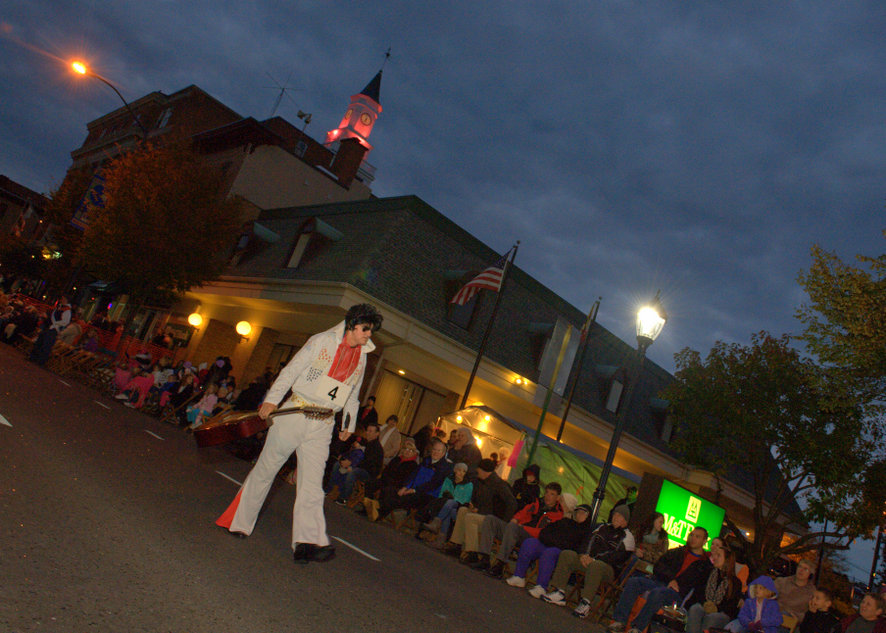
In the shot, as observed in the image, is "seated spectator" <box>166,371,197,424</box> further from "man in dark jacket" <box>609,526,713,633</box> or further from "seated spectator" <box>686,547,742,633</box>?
"seated spectator" <box>686,547,742,633</box>

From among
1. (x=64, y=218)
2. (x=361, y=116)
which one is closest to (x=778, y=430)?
(x=64, y=218)

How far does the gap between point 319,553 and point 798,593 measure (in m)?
6.50

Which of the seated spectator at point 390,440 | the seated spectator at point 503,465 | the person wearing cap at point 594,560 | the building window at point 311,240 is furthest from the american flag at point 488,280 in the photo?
the person wearing cap at point 594,560

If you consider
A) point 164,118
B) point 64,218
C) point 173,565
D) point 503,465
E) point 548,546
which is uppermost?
point 164,118

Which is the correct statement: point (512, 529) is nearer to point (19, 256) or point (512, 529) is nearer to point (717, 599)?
point (717, 599)

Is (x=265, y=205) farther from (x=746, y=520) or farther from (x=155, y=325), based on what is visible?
(x=746, y=520)

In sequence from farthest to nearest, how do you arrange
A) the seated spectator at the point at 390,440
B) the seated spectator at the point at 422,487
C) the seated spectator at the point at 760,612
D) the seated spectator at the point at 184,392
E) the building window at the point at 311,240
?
the building window at the point at 311,240 < the seated spectator at the point at 184,392 < the seated spectator at the point at 390,440 < the seated spectator at the point at 422,487 < the seated spectator at the point at 760,612

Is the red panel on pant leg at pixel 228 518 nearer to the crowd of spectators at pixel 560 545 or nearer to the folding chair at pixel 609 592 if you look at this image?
the crowd of spectators at pixel 560 545

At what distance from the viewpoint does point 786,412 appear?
20.6 m

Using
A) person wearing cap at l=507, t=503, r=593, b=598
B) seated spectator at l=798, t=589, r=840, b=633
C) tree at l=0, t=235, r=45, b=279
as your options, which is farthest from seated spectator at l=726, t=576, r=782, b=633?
tree at l=0, t=235, r=45, b=279

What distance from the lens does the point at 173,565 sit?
13.7ft

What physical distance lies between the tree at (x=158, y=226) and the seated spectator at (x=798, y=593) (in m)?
21.8

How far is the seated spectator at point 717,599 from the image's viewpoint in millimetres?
7641

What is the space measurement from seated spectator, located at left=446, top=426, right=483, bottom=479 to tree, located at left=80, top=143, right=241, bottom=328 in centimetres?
1503
